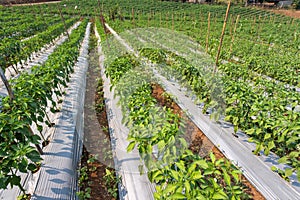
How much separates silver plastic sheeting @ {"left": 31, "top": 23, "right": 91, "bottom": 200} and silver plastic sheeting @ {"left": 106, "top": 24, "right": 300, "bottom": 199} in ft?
7.88

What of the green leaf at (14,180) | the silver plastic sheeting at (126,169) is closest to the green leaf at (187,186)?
the silver plastic sheeting at (126,169)

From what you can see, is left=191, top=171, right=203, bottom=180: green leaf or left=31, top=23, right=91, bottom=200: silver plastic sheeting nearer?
left=191, top=171, right=203, bottom=180: green leaf

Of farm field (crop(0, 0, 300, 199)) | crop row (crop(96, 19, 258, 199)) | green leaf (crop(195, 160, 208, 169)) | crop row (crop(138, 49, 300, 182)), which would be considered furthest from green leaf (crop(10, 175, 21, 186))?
crop row (crop(138, 49, 300, 182))

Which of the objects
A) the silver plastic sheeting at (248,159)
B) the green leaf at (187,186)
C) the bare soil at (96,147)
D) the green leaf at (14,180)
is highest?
the green leaf at (187,186)

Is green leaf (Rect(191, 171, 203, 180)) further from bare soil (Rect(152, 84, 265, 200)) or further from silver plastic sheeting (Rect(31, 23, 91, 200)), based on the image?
silver plastic sheeting (Rect(31, 23, 91, 200))

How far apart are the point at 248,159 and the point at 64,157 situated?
119 inches

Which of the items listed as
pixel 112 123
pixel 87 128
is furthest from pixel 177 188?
pixel 87 128

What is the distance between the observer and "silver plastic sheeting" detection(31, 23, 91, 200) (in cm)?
234

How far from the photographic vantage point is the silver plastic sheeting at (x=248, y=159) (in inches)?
91.8

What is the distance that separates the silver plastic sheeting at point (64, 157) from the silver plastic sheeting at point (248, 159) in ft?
7.88

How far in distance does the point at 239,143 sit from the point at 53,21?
857 inches

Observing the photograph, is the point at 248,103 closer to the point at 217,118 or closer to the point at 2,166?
the point at 217,118

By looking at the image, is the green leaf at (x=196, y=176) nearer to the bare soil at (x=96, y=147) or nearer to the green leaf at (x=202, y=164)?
the green leaf at (x=202, y=164)

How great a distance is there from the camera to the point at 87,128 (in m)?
3.84
